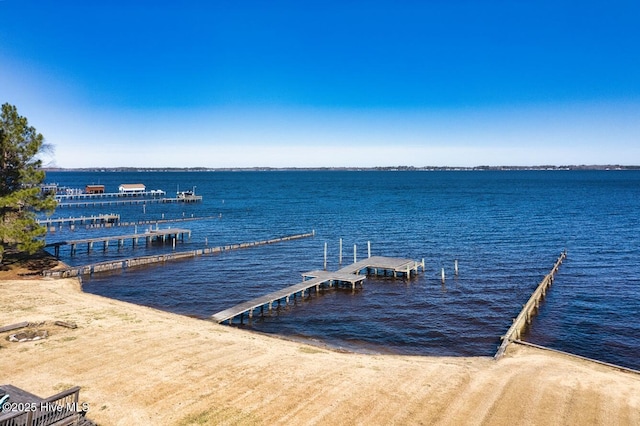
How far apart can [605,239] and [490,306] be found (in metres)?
38.9

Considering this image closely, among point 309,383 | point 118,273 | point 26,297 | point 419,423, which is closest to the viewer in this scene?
point 419,423

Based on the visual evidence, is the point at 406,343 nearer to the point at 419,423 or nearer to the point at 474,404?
the point at 474,404

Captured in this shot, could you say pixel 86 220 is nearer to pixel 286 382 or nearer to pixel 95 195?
pixel 95 195

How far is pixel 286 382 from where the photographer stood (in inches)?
639

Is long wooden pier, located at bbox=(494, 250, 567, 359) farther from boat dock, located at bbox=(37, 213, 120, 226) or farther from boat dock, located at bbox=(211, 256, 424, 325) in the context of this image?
boat dock, located at bbox=(37, 213, 120, 226)

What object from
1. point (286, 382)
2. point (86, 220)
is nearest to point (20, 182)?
point (286, 382)

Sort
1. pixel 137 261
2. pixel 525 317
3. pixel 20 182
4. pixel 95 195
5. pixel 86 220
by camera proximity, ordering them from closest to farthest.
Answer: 1. pixel 525 317
2. pixel 20 182
3. pixel 137 261
4. pixel 86 220
5. pixel 95 195

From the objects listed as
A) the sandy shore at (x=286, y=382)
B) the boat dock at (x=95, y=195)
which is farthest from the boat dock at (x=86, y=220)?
the sandy shore at (x=286, y=382)

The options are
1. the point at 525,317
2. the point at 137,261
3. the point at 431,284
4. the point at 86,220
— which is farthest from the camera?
the point at 86,220

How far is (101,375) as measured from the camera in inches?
639

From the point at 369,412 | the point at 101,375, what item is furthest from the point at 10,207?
the point at 369,412

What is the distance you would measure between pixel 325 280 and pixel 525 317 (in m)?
16.2

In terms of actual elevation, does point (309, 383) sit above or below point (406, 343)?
above

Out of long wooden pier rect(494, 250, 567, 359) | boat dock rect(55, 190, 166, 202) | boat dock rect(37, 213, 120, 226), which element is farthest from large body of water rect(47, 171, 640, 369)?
boat dock rect(55, 190, 166, 202)
